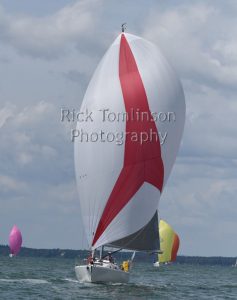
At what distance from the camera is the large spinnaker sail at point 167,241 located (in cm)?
10012

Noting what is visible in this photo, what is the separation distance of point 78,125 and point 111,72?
310 centimetres

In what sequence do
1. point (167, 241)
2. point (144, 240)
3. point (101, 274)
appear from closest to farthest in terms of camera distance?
point (101, 274), point (144, 240), point (167, 241)

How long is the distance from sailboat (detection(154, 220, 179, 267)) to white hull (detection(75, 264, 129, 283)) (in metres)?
55.7

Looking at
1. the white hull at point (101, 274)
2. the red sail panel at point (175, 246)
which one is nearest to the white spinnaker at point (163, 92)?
the white hull at point (101, 274)

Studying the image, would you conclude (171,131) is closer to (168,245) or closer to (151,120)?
(151,120)

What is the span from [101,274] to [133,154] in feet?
19.5

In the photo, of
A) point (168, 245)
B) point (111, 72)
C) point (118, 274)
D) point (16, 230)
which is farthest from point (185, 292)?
point (16, 230)

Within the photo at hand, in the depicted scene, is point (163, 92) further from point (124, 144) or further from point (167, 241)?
point (167, 241)

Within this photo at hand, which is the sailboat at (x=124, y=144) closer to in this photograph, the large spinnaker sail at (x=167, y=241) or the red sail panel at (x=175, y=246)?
the large spinnaker sail at (x=167, y=241)

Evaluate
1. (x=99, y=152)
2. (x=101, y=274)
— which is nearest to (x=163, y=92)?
(x=99, y=152)

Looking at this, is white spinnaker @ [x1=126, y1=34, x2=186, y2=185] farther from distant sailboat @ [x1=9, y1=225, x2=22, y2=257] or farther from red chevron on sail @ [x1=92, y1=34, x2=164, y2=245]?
distant sailboat @ [x1=9, y1=225, x2=22, y2=257]

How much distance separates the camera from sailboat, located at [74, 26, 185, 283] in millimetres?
43250

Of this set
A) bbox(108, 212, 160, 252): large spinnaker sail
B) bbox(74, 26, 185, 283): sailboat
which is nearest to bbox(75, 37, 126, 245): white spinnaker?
bbox(74, 26, 185, 283): sailboat

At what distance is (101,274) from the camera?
42969 millimetres
